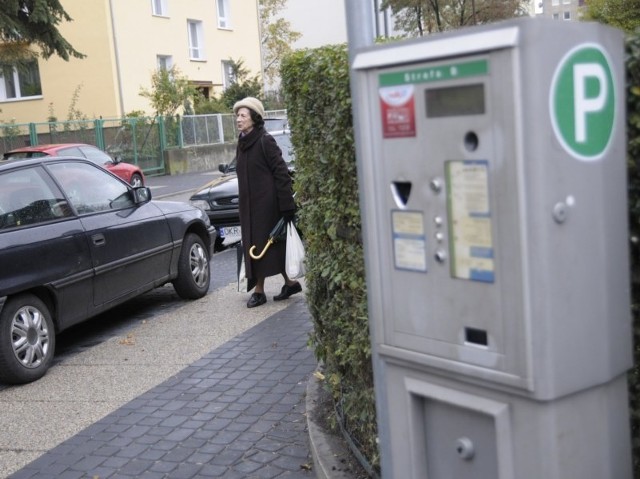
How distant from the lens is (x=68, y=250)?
6.68 m

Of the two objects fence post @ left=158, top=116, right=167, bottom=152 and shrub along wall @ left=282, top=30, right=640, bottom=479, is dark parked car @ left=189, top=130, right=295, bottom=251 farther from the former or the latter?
fence post @ left=158, top=116, right=167, bottom=152

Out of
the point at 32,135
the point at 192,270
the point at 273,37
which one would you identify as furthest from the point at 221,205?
the point at 273,37

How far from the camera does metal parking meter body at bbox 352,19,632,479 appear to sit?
206 cm

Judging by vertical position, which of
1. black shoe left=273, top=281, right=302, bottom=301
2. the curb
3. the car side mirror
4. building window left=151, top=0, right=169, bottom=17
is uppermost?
building window left=151, top=0, right=169, bottom=17

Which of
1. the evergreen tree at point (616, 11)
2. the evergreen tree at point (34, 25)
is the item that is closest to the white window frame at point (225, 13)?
the evergreen tree at point (34, 25)

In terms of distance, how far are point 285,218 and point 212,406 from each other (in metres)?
2.55

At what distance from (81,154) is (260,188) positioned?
14200mm

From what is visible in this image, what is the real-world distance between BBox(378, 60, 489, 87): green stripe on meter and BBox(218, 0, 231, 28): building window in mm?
41516

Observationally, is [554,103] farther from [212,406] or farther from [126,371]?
[126,371]

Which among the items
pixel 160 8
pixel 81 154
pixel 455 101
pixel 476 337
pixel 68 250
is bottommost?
pixel 68 250

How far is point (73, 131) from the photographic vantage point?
28109mm

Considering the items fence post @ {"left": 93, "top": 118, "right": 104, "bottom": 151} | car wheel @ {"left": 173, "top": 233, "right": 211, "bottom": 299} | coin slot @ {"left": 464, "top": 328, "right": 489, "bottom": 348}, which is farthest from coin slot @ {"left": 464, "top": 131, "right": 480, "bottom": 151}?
fence post @ {"left": 93, "top": 118, "right": 104, "bottom": 151}

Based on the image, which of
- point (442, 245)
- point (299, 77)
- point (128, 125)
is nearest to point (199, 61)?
point (128, 125)

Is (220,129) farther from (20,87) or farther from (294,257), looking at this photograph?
(294,257)
